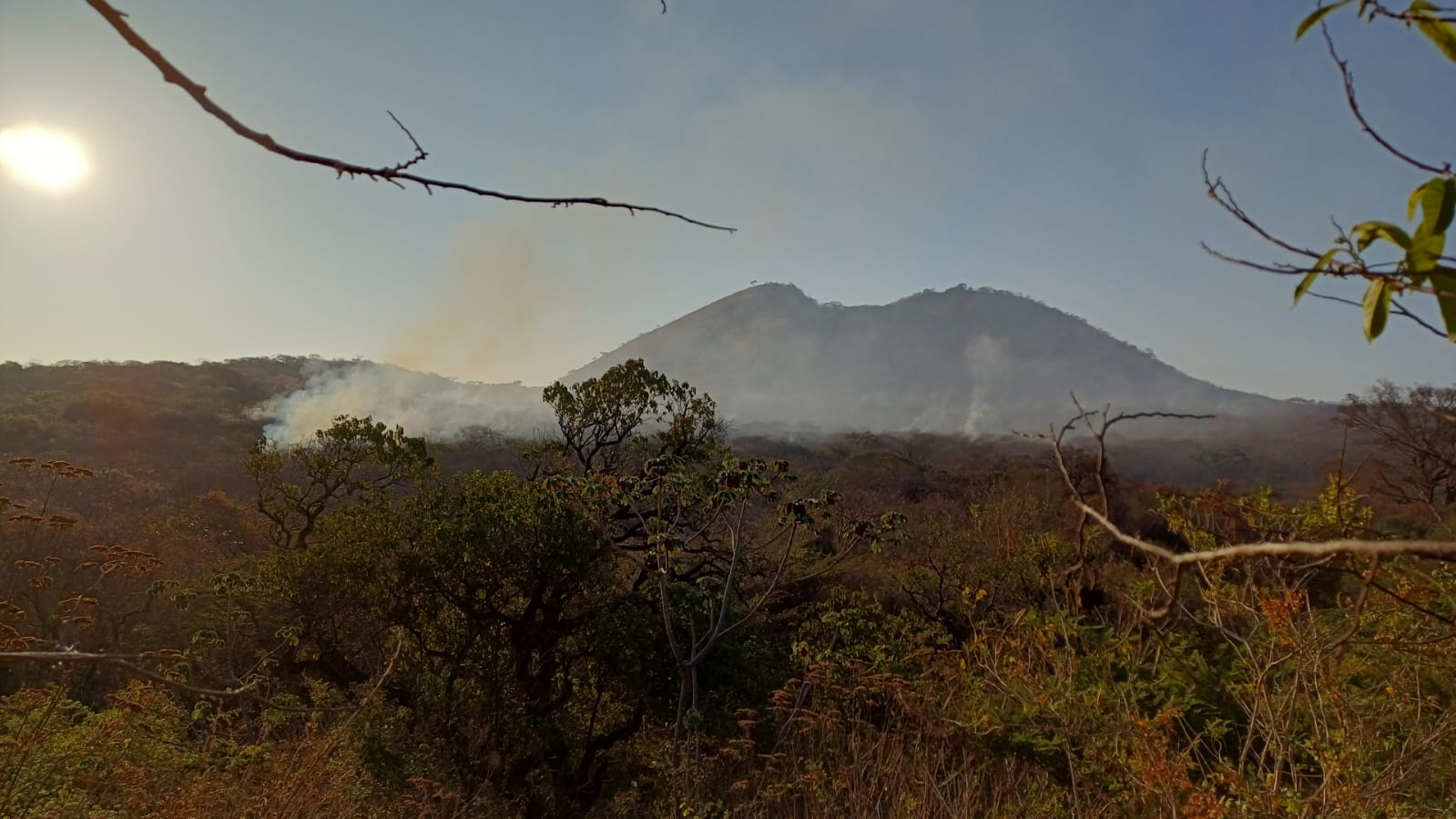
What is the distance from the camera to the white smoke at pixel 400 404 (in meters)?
53.1

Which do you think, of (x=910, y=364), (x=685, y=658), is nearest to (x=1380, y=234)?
(x=685, y=658)

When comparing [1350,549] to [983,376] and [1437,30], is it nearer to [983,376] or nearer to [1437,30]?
[1437,30]

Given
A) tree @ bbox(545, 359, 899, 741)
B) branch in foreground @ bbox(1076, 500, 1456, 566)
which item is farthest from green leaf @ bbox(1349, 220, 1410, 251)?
tree @ bbox(545, 359, 899, 741)

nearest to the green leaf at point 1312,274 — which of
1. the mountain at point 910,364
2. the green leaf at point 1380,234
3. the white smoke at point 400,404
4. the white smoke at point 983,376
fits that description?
the green leaf at point 1380,234

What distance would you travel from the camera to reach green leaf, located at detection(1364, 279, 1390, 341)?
26.5 inches

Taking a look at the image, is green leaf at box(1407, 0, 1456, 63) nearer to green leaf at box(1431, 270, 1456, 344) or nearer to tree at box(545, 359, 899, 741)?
green leaf at box(1431, 270, 1456, 344)

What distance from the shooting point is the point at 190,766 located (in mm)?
5211

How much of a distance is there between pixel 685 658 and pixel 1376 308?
7.06 metres

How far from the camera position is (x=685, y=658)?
7148 millimetres

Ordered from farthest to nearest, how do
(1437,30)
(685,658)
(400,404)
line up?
1. (400,404)
2. (685,658)
3. (1437,30)

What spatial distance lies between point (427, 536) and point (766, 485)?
11.5 feet

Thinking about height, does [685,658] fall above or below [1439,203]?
below

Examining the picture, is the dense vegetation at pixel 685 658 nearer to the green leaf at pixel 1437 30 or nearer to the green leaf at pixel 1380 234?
the green leaf at pixel 1380 234

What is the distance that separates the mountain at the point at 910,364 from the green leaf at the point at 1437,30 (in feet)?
305
